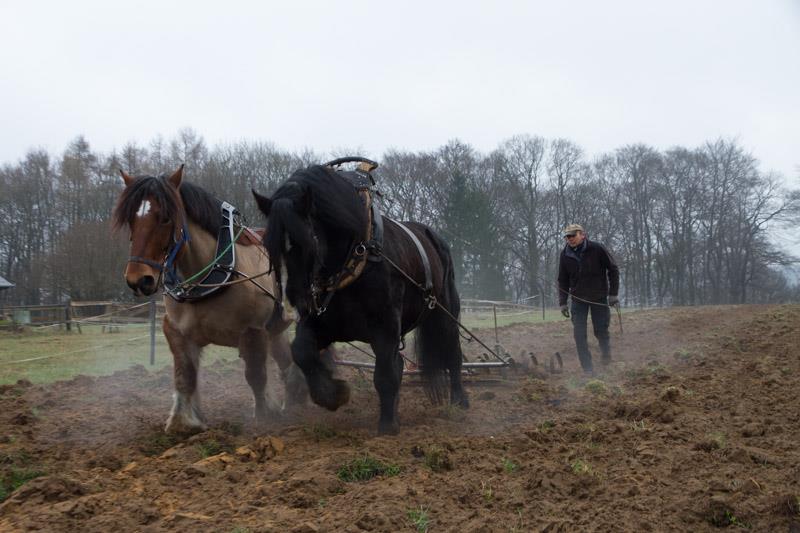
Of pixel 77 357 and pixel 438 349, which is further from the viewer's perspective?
pixel 77 357

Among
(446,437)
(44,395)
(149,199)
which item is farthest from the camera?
(44,395)

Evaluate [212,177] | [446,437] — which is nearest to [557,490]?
[446,437]

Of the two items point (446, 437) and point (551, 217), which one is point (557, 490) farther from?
point (551, 217)

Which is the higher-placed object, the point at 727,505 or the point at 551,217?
the point at 551,217

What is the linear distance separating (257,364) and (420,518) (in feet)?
9.08

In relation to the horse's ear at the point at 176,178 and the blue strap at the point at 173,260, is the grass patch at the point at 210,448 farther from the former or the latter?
the horse's ear at the point at 176,178

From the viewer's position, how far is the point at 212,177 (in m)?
31.4

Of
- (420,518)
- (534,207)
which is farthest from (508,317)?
(420,518)

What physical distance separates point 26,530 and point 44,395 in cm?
435

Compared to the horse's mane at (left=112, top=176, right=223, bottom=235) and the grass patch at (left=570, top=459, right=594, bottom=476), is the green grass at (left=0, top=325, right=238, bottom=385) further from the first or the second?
the grass patch at (left=570, top=459, right=594, bottom=476)

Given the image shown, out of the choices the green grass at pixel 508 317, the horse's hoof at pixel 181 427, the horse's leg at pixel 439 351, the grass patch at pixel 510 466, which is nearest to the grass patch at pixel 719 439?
the grass patch at pixel 510 466

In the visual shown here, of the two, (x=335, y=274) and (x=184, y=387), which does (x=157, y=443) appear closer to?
(x=184, y=387)

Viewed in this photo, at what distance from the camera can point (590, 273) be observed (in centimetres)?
795

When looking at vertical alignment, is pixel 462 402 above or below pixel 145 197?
below
